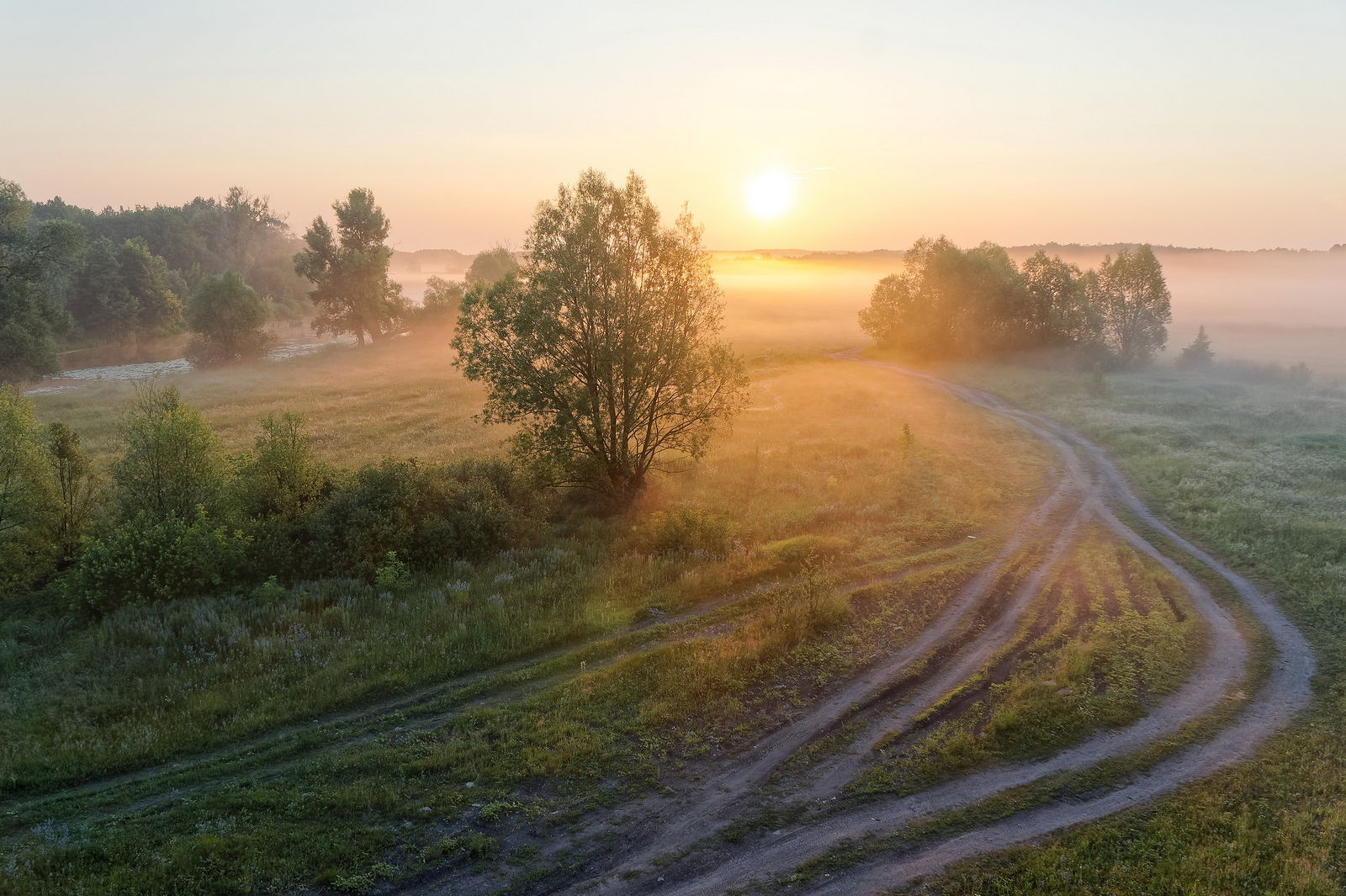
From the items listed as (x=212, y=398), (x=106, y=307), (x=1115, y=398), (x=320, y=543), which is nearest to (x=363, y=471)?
(x=320, y=543)

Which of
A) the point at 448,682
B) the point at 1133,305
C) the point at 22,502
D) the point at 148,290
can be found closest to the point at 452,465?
the point at 22,502

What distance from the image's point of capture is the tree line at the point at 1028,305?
77.4 meters

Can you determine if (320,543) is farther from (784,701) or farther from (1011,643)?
(1011,643)

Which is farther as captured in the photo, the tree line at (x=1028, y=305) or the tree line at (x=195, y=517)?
the tree line at (x=1028, y=305)

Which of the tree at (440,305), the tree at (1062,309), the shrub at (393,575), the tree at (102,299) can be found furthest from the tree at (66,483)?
the tree at (1062,309)

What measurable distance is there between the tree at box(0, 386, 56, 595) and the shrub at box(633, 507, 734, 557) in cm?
1811

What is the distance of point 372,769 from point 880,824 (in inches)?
339

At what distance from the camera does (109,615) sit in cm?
1723

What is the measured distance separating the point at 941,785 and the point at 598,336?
61.9ft

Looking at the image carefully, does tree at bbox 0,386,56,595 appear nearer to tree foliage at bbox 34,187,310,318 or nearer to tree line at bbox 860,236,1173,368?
tree line at bbox 860,236,1173,368

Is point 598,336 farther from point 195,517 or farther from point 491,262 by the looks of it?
point 491,262

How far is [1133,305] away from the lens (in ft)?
259

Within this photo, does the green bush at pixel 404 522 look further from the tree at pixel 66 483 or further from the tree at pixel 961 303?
the tree at pixel 961 303

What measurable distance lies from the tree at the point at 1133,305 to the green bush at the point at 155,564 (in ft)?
292
